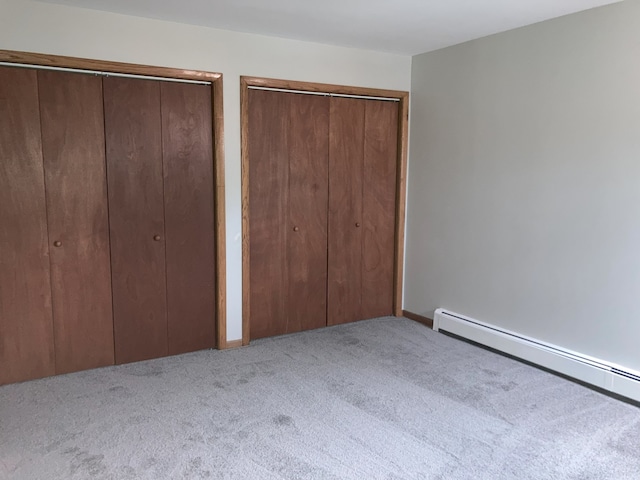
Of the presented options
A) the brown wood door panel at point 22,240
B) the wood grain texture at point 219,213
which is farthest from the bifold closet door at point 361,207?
the brown wood door panel at point 22,240

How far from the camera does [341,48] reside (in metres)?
4.14

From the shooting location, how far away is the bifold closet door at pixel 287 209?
3.94m

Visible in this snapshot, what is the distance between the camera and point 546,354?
3.46m

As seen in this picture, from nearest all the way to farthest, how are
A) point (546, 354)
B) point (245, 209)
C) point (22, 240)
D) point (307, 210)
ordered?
point (22, 240) < point (546, 354) < point (245, 209) < point (307, 210)

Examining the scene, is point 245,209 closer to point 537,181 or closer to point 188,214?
point 188,214

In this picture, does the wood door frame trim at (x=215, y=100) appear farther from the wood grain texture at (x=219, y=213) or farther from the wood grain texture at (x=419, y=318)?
the wood grain texture at (x=419, y=318)

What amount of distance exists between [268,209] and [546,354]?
223 centimetres

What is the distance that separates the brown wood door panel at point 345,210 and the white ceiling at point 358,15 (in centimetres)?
66

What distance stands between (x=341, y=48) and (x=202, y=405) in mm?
2871

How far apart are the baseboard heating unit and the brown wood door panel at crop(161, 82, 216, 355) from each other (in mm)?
1922

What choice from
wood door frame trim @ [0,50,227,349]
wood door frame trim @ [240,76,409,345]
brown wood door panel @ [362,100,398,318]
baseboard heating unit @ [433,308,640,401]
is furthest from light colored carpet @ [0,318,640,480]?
brown wood door panel @ [362,100,398,318]

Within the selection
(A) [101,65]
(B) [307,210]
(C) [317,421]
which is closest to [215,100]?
(A) [101,65]

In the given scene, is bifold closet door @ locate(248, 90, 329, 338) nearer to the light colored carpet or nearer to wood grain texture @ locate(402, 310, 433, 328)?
the light colored carpet

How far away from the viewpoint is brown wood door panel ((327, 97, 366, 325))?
14.0 ft
